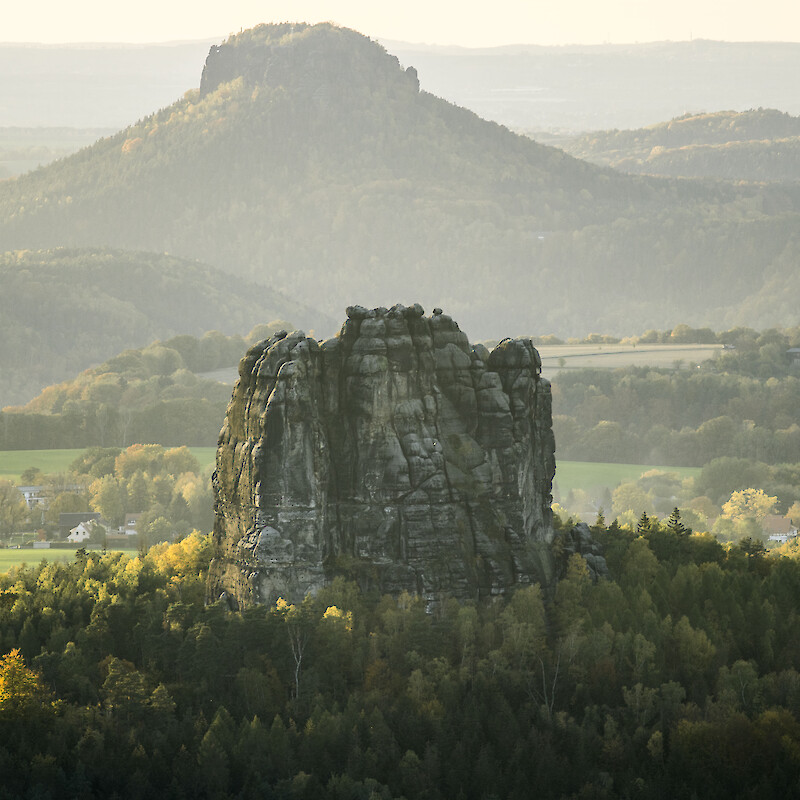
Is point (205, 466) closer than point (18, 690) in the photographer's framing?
No

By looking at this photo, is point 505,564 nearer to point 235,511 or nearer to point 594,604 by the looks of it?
point 594,604

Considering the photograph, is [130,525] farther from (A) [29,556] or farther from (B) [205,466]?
(B) [205,466]

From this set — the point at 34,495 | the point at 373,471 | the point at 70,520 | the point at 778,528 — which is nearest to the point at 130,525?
the point at 70,520

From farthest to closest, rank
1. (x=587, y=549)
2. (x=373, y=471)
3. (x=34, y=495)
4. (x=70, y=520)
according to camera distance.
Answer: (x=34, y=495) → (x=70, y=520) → (x=587, y=549) → (x=373, y=471)

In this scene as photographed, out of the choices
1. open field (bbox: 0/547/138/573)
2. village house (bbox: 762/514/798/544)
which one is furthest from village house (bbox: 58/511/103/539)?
village house (bbox: 762/514/798/544)

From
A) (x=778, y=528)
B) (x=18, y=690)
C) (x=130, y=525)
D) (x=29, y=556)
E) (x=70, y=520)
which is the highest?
(x=18, y=690)

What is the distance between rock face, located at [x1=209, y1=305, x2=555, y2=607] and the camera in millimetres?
82812

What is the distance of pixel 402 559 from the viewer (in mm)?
84375

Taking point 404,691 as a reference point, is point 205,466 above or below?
below

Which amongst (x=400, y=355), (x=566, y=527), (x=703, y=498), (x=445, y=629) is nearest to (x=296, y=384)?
(x=400, y=355)

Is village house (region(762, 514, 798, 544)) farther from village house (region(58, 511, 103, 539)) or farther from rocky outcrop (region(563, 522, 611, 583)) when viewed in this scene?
rocky outcrop (region(563, 522, 611, 583))

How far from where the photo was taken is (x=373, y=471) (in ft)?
275

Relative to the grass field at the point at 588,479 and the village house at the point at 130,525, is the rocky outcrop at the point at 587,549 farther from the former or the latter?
the grass field at the point at 588,479

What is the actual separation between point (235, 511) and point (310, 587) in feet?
14.4
